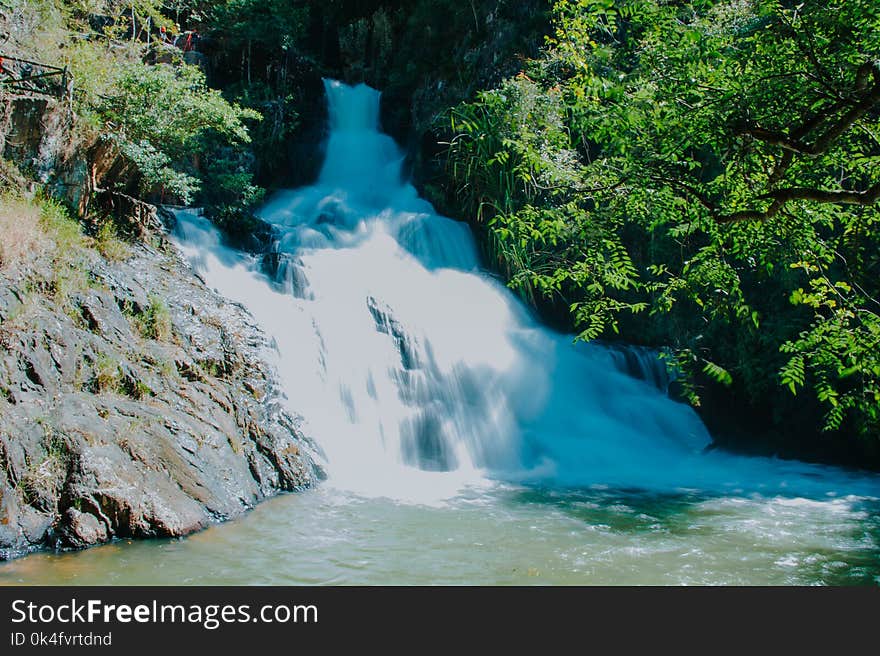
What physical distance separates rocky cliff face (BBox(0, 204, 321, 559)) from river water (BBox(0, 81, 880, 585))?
0.39 metres

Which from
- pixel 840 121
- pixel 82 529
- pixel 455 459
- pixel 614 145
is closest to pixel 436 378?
pixel 455 459

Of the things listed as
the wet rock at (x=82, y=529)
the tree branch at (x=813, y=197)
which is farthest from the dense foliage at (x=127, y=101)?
the tree branch at (x=813, y=197)

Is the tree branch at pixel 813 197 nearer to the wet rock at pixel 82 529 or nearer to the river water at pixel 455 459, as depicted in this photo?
the river water at pixel 455 459

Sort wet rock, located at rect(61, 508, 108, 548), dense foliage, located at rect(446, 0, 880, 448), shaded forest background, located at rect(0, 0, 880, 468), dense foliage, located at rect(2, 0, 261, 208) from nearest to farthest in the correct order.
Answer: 1. dense foliage, located at rect(446, 0, 880, 448)
2. shaded forest background, located at rect(0, 0, 880, 468)
3. wet rock, located at rect(61, 508, 108, 548)
4. dense foliage, located at rect(2, 0, 261, 208)

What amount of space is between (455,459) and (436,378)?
1.83 meters

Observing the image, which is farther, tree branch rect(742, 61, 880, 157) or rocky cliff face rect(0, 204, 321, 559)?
→ rocky cliff face rect(0, 204, 321, 559)

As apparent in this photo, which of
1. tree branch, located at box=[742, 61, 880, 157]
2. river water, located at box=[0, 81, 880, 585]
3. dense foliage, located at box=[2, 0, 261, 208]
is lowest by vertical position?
river water, located at box=[0, 81, 880, 585]

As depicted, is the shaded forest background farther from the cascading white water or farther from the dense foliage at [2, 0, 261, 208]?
the cascading white water

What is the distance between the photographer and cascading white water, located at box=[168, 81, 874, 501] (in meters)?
10.1

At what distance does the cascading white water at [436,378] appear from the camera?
10.1m

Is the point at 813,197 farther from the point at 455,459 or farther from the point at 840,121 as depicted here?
the point at 455,459

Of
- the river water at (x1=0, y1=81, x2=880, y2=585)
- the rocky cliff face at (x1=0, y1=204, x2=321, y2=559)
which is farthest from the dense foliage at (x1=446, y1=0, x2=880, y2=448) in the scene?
the rocky cliff face at (x1=0, y1=204, x2=321, y2=559)

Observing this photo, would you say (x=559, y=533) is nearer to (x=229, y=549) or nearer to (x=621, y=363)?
(x=229, y=549)

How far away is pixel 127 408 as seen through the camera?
714cm
